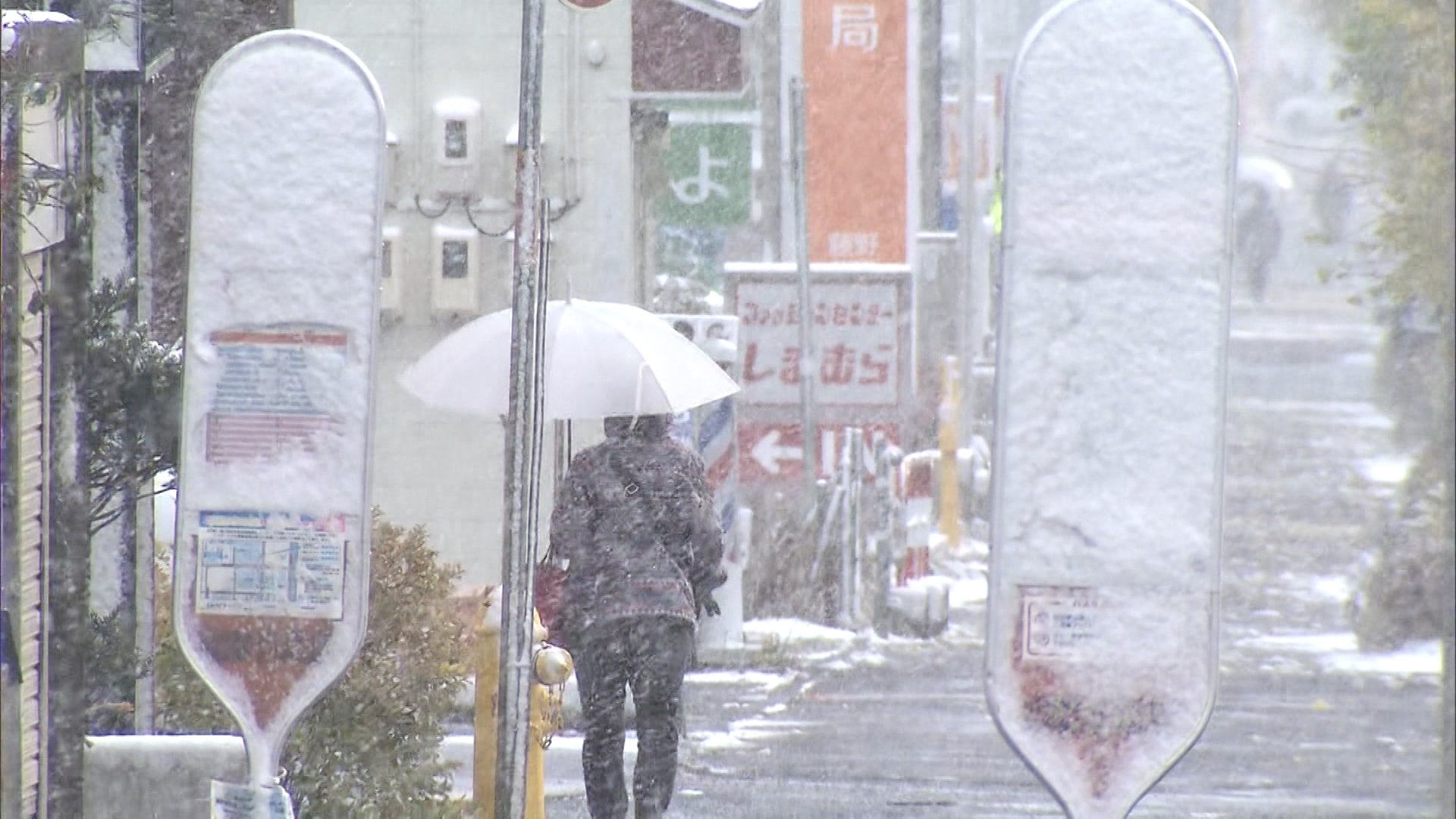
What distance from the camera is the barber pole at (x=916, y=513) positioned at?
43.2 ft

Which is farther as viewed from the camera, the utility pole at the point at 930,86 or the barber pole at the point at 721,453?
the utility pole at the point at 930,86

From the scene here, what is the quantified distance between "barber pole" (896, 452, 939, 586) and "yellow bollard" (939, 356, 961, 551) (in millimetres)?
2789

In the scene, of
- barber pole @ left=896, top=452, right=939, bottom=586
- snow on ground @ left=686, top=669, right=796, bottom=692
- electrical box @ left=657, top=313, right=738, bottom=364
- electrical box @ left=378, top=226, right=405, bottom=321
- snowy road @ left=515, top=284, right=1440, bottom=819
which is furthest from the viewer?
barber pole @ left=896, top=452, right=939, bottom=586

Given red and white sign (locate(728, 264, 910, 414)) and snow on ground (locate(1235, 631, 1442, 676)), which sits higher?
red and white sign (locate(728, 264, 910, 414))

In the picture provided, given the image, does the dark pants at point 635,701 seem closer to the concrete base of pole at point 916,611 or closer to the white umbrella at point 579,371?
the white umbrella at point 579,371

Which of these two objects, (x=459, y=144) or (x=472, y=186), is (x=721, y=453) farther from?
(x=459, y=144)

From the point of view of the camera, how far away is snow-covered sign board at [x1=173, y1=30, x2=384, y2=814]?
4.48m

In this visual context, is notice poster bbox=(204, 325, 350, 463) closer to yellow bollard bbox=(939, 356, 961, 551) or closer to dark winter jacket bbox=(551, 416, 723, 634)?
dark winter jacket bbox=(551, 416, 723, 634)

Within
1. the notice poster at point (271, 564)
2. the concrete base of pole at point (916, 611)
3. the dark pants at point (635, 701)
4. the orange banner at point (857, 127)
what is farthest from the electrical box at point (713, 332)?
the notice poster at point (271, 564)

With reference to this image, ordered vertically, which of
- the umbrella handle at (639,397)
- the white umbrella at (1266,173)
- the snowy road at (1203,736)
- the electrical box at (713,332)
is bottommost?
the snowy road at (1203,736)

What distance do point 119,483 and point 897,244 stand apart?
8170 mm

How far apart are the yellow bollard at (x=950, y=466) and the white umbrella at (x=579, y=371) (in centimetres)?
989

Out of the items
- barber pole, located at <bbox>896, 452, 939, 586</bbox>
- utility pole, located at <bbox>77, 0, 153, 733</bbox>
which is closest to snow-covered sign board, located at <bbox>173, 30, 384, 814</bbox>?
utility pole, located at <bbox>77, 0, 153, 733</bbox>

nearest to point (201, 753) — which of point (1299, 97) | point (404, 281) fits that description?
→ point (404, 281)
